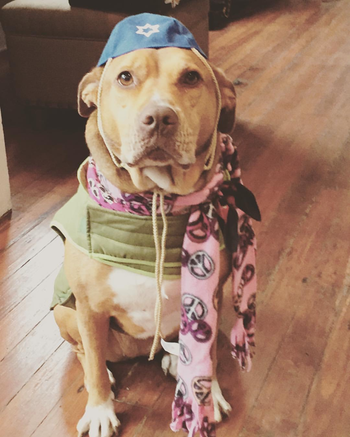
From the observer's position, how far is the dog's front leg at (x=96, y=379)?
127 cm

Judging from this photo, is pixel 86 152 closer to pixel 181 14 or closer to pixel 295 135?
pixel 181 14

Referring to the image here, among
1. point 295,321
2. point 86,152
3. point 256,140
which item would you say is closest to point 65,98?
point 86,152

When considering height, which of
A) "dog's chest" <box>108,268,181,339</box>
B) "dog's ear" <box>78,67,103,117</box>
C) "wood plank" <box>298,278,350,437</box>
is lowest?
"wood plank" <box>298,278,350,437</box>

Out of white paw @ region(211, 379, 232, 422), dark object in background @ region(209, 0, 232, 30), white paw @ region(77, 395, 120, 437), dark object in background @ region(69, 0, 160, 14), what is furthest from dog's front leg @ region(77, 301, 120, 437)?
dark object in background @ region(209, 0, 232, 30)

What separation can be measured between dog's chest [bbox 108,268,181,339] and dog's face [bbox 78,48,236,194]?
0.69ft

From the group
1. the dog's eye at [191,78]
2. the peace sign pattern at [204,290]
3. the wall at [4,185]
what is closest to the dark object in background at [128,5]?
the wall at [4,185]

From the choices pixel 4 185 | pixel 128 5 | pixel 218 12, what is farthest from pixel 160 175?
pixel 218 12

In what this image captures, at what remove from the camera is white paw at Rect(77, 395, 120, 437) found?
4.33 ft

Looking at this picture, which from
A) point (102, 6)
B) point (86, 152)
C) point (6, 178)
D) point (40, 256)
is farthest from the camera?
point (86, 152)

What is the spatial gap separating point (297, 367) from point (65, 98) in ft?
6.18

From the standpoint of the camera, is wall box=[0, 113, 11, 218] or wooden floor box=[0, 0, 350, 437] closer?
wooden floor box=[0, 0, 350, 437]

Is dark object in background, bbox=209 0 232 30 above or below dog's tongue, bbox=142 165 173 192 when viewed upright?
below

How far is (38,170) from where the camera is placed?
8.38 ft

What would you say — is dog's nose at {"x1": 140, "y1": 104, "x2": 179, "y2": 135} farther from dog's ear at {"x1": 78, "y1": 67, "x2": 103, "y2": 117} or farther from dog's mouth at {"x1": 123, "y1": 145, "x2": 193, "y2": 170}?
dog's ear at {"x1": 78, "y1": 67, "x2": 103, "y2": 117}
